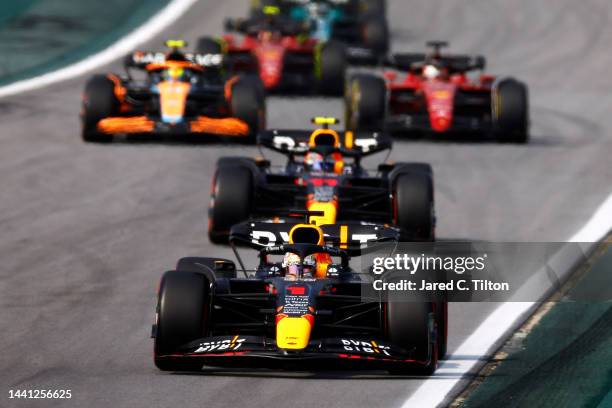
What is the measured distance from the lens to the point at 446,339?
14648mm

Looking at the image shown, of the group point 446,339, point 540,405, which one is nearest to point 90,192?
point 446,339

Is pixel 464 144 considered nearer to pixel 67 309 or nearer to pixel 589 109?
pixel 589 109

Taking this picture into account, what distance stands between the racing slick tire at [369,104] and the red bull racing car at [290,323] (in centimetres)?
1286

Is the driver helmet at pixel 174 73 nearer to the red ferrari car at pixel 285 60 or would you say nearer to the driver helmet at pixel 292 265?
the red ferrari car at pixel 285 60

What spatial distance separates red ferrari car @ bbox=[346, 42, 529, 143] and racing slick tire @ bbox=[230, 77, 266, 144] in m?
1.77

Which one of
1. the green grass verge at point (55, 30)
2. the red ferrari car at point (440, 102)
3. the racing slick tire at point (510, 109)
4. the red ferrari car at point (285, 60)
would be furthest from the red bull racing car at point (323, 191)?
the green grass verge at point (55, 30)

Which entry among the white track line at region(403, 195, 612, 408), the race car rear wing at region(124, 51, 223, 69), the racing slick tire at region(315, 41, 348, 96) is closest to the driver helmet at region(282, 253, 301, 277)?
the white track line at region(403, 195, 612, 408)

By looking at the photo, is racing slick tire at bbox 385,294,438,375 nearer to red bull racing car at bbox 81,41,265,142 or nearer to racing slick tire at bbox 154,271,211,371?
racing slick tire at bbox 154,271,211,371

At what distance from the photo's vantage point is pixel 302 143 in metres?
20.9

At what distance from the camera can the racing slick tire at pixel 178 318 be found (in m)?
13.8

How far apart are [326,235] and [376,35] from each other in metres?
23.3

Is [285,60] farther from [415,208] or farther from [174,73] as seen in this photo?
[415,208]

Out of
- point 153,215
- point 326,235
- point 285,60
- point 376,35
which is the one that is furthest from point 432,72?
point 326,235

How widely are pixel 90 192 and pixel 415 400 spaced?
34.9 feet
